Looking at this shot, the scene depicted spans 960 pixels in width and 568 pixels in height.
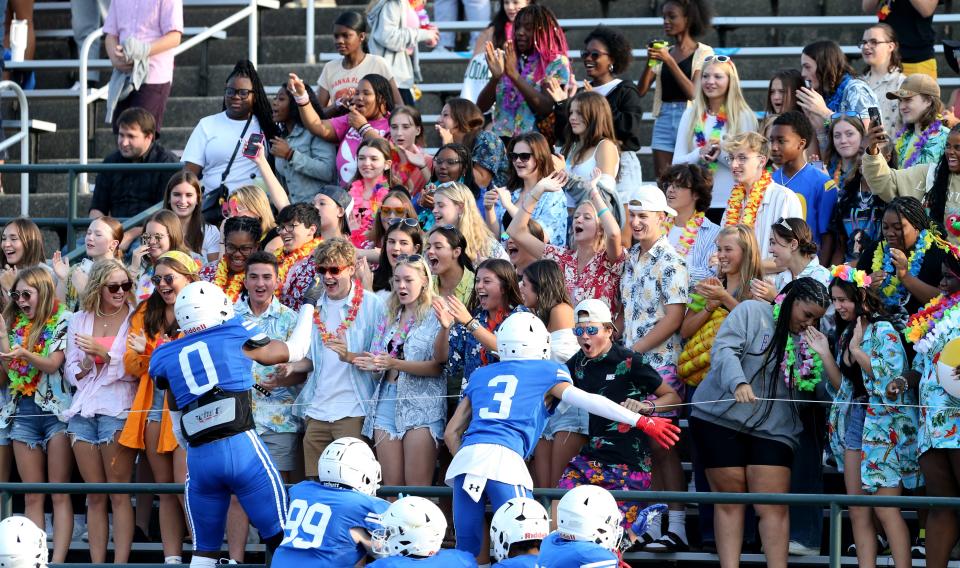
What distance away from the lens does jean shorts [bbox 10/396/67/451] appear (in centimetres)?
1089

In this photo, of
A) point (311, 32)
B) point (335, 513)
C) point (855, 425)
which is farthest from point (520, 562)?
point (311, 32)

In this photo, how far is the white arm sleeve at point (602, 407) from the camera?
9016 millimetres

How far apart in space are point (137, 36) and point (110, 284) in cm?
380

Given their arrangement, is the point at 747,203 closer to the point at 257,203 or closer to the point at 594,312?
the point at 594,312

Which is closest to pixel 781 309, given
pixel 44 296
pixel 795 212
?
pixel 795 212

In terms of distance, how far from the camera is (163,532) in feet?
34.0

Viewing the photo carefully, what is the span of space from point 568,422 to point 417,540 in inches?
76.1

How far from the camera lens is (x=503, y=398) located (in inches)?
357

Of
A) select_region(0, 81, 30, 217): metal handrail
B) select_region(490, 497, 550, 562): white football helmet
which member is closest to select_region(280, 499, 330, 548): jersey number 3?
select_region(490, 497, 550, 562): white football helmet

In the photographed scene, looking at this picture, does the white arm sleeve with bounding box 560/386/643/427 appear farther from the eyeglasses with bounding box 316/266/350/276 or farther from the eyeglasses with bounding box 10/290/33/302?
the eyeglasses with bounding box 10/290/33/302

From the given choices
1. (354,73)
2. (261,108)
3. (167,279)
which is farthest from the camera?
(354,73)

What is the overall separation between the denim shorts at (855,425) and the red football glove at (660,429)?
40.7 inches

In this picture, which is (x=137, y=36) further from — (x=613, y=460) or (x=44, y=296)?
(x=613, y=460)

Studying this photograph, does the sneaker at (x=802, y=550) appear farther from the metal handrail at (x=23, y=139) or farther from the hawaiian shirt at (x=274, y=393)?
the metal handrail at (x=23, y=139)
